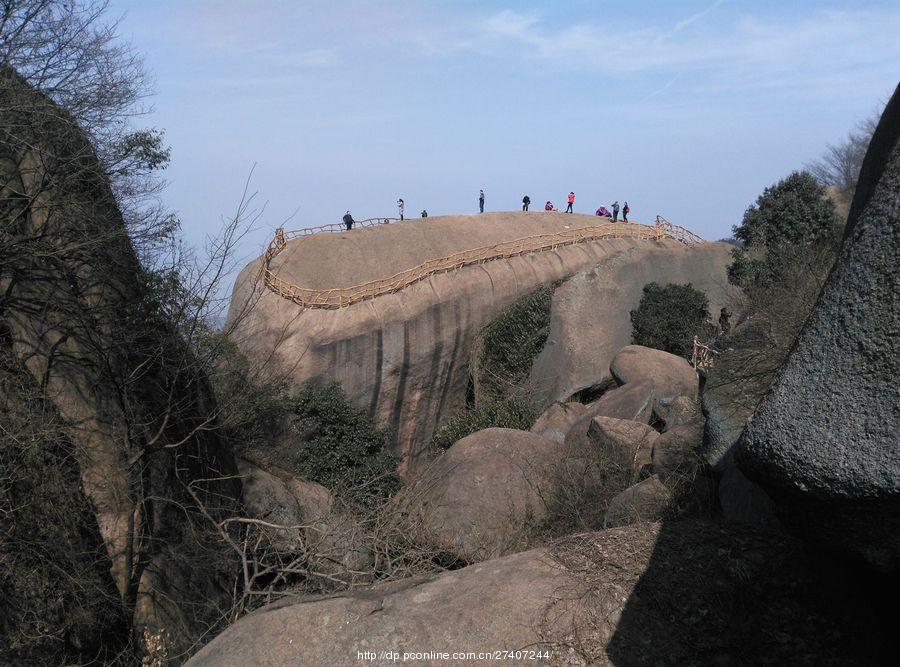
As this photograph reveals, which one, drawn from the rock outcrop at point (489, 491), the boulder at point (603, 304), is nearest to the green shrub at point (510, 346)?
the boulder at point (603, 304)

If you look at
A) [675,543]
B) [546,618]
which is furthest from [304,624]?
[675,543]

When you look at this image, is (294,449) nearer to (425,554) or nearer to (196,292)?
(196,292)

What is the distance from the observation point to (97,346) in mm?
10141

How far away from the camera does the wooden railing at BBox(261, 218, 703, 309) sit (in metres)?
23.9

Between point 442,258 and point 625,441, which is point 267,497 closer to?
point 625,441

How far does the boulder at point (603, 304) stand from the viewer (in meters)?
24.2

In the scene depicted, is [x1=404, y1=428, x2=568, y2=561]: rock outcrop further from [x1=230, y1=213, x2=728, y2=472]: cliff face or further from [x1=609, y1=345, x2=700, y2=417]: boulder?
[x1=230, y1=213, x2=728, y2=472]: cliff face

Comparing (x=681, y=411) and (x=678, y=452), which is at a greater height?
(x=678, y=452)

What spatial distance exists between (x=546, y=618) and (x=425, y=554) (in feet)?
11.8

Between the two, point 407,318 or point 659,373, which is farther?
point 407,318

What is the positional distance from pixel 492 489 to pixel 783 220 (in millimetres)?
16159

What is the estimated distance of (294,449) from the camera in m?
20.1

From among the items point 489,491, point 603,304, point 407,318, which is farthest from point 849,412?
point 603,304

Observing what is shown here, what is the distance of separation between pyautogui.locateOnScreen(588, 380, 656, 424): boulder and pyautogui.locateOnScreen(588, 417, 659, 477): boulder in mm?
2908
